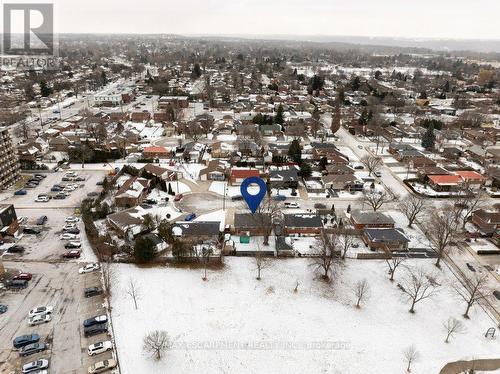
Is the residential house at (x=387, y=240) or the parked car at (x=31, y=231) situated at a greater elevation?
the residential house at (x=387, y=240)

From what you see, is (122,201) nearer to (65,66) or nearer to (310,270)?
(310,270)

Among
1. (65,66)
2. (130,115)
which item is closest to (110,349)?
(130,115)

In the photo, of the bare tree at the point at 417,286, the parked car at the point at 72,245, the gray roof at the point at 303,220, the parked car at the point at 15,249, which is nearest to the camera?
the bare tree at the point at 417,286

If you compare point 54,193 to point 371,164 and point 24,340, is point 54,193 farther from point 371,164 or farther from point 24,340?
point 371,164

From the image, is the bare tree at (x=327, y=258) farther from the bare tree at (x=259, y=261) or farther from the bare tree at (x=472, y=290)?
the bare tree at (x=472, y=290)

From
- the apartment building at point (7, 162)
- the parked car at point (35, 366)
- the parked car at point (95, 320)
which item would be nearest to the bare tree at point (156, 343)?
the parked car at point (95, 320)

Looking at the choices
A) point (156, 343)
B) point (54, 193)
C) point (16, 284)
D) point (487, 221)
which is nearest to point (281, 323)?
point (156, 343)
